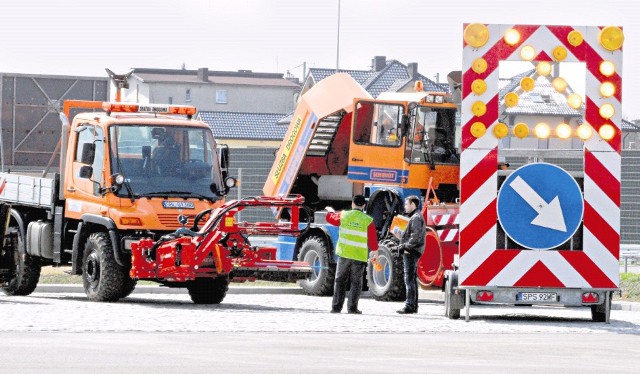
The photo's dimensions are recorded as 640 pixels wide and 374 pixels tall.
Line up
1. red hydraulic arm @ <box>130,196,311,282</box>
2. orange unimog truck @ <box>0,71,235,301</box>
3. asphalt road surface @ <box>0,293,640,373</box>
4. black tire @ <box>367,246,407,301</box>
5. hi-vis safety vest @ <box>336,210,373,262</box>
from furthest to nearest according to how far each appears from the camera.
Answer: black tire @ <box>367,246,407,301</box>
orange unimog truck @ <box>0,71,235,301</box>
red hydraulic arm @ <box>130,196,311,282</box>
hi-vis safety vest @ <box>336,210,373,262</box>
asphalt road surface @ <box>0,293,640,373</box>

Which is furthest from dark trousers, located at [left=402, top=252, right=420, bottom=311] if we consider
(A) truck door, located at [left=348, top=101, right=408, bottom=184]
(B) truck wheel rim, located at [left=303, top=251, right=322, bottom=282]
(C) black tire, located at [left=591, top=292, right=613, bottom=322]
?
(B) truck wheel rim, located at [left=303, top=251, right=322, bottom=282]

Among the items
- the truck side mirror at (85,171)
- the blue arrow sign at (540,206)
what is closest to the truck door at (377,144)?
the truck side mirror at (85,171)

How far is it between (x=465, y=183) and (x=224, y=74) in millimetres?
→ 119196

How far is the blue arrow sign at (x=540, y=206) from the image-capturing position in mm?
19750

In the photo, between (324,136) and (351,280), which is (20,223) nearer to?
(324,136)

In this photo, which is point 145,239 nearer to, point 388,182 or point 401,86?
point 388,182

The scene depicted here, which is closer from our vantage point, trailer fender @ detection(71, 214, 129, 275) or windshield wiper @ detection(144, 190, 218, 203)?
trailer fender @ detection(71, 214, 129, 275)

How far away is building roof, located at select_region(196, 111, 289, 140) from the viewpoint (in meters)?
110

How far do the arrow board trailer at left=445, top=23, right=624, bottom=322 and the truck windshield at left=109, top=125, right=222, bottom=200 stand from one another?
5.54 metres

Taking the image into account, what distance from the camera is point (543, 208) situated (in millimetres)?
19797

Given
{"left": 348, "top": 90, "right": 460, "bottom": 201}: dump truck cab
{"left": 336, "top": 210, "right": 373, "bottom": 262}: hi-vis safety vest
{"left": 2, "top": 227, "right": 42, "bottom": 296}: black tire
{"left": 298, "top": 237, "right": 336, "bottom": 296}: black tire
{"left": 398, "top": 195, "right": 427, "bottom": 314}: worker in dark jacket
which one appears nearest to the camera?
{"left": 336, "top": 210, "right": 373, "bottom": 262}: hi-vis safety vest

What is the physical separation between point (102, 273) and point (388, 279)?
15.9 ft

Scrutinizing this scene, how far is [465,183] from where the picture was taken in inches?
775

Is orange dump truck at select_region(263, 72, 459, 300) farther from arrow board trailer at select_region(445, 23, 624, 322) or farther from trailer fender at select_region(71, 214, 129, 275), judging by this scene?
arrow board trailer at select_region(445, 23, 624, 322)
